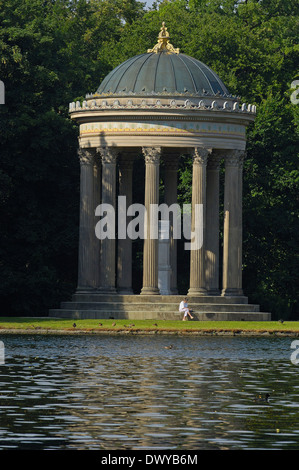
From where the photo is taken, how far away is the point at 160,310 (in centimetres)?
8888

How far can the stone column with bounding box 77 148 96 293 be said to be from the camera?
9444 cm

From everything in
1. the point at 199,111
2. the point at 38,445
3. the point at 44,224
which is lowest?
the point at 38,445

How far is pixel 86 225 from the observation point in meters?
94.3

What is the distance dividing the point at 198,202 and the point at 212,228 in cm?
420

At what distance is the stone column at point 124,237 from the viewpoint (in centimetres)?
9719

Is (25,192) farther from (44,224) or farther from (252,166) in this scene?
(252,166)

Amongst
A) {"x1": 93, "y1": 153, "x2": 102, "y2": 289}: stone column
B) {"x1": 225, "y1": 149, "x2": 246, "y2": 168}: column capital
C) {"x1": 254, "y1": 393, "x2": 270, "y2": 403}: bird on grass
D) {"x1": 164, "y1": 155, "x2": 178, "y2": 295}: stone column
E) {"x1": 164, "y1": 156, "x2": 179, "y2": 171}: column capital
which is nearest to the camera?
{"x1": 254, "y1": 393, "x2": 270, "y2": 403}: bird on grass

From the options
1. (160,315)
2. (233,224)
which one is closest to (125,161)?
(233,224)

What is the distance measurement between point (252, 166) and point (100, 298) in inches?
750

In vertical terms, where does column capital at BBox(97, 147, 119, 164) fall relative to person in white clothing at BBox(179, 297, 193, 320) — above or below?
above

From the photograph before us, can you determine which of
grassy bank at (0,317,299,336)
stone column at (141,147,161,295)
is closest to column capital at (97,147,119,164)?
stone column at (141,147,161,295)

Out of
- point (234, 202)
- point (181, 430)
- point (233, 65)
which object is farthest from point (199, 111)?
point (181, 430)

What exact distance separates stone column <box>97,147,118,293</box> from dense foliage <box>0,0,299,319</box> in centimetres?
433

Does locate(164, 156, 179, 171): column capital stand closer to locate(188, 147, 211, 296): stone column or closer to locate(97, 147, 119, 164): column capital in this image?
locate(188, 147, 211, 296): stone column
